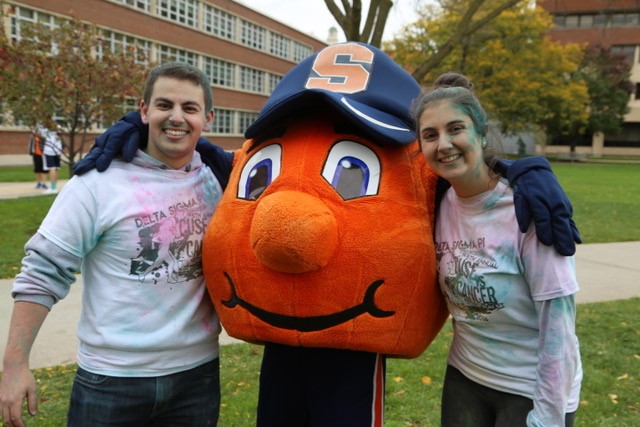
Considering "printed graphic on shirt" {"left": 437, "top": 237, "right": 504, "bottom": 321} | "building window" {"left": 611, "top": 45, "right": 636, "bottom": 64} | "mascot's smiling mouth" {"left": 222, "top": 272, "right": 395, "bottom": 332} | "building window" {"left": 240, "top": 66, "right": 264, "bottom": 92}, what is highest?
"building window" {"left": 611, "top": 45, "right": 636, "bottom": 64}

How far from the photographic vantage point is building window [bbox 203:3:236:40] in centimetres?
3459

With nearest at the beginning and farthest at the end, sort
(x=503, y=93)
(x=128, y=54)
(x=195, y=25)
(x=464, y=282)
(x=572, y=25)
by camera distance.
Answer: (x=464, y=282)
(x=128, y=54)
(x=503, y=93)
(x=195, y=25)
(x=572, y=25)

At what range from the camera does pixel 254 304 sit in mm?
2152

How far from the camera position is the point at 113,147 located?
219 centimetres

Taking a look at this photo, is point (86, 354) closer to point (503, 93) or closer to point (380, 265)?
point (380, 265)

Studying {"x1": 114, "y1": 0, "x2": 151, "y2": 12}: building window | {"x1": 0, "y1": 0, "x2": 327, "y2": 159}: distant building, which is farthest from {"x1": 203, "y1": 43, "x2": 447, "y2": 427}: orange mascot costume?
{"x1": 114, "y1": 0, "x2": 151, "y2": 12}: building window

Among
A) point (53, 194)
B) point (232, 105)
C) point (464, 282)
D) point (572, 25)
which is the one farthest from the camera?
point (572, 25)

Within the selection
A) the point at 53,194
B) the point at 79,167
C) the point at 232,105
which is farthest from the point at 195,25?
the point at 79,167

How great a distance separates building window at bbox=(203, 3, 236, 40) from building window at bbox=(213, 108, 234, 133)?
4.81m

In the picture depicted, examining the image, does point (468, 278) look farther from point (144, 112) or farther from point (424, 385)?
point (424, 385)

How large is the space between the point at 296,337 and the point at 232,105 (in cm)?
3677

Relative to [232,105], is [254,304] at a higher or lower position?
lower

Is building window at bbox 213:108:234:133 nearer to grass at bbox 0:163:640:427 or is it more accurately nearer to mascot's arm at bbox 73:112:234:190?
grass at bbox 0:163:640:427

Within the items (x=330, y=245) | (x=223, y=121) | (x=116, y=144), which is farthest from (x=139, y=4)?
(x=330, y=245)
